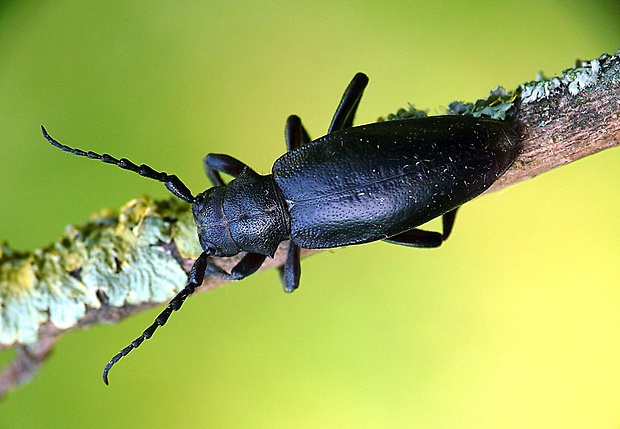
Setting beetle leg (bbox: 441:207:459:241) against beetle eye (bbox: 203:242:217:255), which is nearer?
beetle eye (bbox: 203:242:217:255)

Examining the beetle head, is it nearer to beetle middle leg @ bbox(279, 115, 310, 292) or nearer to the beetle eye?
the beetle eye

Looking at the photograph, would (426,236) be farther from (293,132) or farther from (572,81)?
(572,81)

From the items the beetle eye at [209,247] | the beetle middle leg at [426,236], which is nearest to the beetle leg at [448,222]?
the beetle middle leg at [426,236]

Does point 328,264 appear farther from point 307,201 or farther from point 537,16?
point 537,16

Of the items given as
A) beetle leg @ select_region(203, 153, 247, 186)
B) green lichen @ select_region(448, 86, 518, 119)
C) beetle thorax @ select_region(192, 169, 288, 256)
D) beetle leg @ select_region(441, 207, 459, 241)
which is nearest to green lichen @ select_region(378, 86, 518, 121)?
green lichen @ select_region(448, 86, 518, 119)

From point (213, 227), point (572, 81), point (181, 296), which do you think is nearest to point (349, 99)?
point (213, 227)

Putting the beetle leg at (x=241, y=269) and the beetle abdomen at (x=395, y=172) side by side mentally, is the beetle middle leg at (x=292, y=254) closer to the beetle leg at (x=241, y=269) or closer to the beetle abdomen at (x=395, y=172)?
the beetle leg at (x=241, y=269)

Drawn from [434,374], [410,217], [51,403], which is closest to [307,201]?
[410,217]
